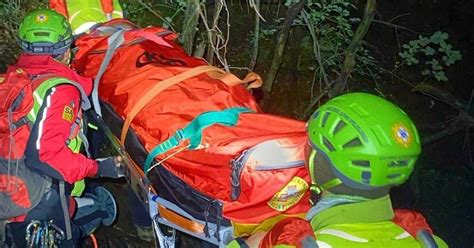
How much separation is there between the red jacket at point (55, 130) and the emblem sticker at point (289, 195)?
1.04m

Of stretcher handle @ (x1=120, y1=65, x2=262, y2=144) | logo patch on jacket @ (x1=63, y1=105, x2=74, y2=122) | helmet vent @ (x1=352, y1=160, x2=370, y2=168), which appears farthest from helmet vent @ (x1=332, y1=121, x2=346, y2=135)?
logo patch on jacket @ (x1=63, y1=105, x2=74, y2=122)

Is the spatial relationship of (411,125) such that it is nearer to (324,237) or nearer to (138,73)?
(324,237)

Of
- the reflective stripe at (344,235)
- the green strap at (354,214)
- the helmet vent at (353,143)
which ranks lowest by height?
the reflective stripe at (344,235)

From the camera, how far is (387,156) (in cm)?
214

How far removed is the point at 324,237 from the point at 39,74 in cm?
170

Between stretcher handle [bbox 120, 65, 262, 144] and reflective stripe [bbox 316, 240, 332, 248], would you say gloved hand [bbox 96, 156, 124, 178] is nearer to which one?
stretcher handle [bbox 120, 65, 262, 144]

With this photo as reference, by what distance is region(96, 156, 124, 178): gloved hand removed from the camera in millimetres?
3402

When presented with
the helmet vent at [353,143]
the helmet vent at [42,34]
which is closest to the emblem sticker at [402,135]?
the helmet vent at [353,143]

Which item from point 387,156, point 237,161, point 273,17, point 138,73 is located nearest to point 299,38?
point 273,17

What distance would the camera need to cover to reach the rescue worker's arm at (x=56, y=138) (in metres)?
3.02

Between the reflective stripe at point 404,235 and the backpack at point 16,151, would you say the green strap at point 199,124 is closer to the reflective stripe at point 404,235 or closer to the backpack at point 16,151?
the backpack at point 16,151

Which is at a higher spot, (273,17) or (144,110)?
(144,110)

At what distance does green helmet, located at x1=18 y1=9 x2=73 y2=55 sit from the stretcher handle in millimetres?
573

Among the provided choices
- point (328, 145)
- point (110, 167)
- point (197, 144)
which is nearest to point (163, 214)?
point (197, 144)
